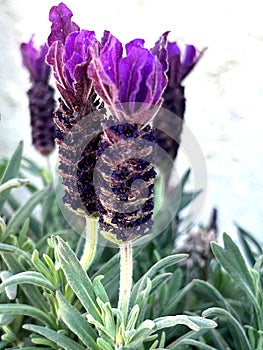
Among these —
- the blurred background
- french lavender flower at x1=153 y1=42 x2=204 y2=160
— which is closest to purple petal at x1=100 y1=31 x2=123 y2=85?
french lavender flower at x1=153 y1=42 x2=204 y2=160

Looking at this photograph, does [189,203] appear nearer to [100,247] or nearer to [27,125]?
[100,247]

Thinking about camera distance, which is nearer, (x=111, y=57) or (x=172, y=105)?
(x=111, y=57)

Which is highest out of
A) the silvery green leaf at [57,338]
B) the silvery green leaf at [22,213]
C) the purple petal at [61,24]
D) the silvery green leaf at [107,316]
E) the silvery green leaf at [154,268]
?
the purple petal at [61,24]

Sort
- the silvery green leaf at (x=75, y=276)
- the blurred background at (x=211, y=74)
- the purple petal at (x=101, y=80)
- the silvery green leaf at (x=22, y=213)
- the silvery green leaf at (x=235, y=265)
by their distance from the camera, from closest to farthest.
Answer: the purple petal at (x=101, y=80), the silvery green leaf at (x=75, y=276), the silvery green leaf at (x=235, y=265), the silvery green leaf at (x=22, y=213), the blurred background at (x=211, y=74)

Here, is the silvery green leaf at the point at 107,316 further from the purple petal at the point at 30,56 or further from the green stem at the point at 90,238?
the purple petal at the point at 30,56

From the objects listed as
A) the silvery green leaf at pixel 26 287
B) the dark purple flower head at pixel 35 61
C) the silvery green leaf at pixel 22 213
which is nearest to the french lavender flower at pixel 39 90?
the dark purple flower head at pixel 35 61

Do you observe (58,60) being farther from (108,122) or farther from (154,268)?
(154,268)

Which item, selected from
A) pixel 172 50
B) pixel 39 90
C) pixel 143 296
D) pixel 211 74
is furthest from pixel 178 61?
pixel 211 74
